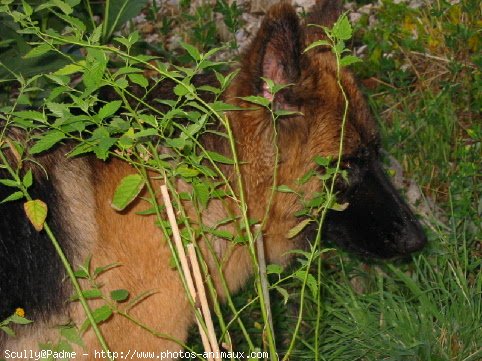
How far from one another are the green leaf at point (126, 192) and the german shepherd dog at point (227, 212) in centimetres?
39

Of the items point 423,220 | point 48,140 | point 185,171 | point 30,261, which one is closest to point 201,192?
point 185,171

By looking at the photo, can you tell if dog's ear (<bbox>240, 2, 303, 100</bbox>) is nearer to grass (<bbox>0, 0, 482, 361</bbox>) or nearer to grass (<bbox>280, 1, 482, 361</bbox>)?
grass (<bbox>0, 0, 482, 361</bbox>)

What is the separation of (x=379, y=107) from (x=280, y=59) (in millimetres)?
2922

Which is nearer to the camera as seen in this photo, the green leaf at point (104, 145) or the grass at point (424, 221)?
the green leaf at point (104, 145)

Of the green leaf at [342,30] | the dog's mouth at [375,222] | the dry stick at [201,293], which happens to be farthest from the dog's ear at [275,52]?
the dry stick at [201,293]

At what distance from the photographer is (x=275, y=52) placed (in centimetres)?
356

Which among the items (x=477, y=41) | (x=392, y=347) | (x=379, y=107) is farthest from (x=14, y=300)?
(x=477, y=41)

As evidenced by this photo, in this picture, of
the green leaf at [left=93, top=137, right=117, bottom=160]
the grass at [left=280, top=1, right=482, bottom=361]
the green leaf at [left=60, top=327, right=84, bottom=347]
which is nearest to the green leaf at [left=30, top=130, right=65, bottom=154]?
the green leaf at [left=93, top=137, right=117, bottom=160]

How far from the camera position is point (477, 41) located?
6469mm

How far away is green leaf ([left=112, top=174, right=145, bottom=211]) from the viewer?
9.67ft

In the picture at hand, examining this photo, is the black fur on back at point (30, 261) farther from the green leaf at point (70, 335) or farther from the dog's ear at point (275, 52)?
the dog's ear at point (275, 52)

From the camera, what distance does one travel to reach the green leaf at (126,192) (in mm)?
2947

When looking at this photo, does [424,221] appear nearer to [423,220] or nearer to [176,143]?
[423,220]

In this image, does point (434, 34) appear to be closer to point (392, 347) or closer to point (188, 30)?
point (188, 30)
